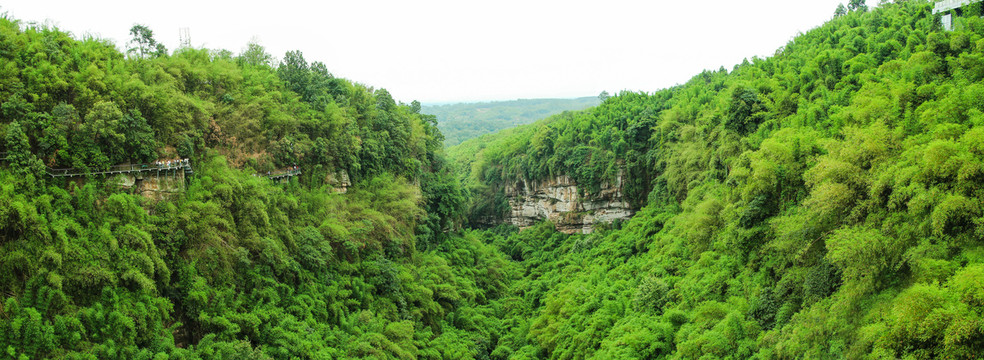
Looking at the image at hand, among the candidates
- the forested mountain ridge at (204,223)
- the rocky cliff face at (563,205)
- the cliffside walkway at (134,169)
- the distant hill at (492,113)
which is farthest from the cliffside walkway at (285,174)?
the distant hill at (492,113)

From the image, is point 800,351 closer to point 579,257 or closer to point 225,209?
point 225,209

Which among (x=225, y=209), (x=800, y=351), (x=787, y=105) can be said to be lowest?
(x=800, y=351)

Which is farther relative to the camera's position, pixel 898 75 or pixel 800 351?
pixel 898 75

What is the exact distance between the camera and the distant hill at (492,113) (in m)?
135

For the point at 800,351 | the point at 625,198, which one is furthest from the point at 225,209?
the point at 625,198

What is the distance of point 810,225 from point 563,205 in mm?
25276

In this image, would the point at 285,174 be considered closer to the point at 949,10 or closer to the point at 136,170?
the point at 136,170

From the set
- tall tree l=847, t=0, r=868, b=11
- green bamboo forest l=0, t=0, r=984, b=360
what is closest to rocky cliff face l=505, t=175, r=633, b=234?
→ green bamboo forest l=0, t=0, r=984, b=360

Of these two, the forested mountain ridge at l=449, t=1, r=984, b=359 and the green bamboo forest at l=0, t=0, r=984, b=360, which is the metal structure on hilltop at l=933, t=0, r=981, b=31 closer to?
the forested mountain ridge at l=449, t=1, r=984, b=359

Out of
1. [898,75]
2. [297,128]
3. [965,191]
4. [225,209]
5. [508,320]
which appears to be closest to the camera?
[965,191]

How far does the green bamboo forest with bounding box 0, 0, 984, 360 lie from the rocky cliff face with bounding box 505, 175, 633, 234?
179 inches

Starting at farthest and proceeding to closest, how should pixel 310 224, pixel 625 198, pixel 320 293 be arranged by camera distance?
pixel 625 198, pixel 310 224, pixel 320 293

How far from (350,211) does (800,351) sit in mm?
17176

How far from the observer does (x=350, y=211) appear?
2528 cm
